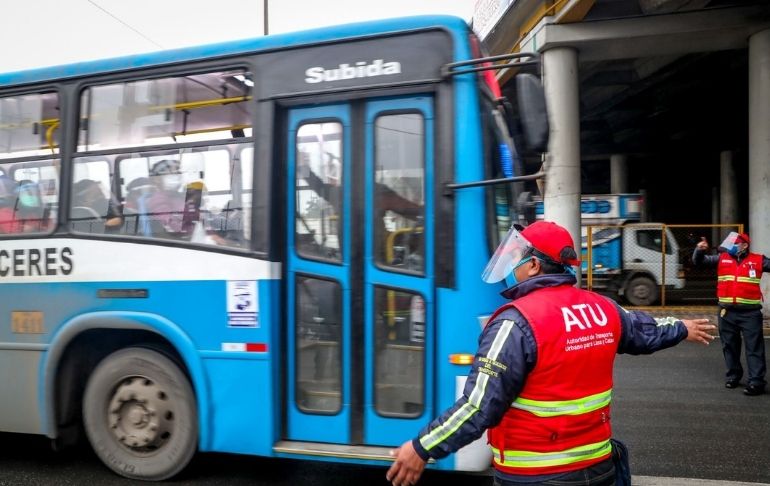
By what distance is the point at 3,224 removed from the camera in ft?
16.3

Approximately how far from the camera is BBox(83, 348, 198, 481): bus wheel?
4371mm

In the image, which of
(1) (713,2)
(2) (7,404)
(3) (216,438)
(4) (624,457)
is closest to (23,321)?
(2) (7,404)

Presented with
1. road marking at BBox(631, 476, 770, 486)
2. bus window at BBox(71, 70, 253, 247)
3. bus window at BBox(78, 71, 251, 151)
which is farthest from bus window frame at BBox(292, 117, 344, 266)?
road marking at BBox(631, 476, 770, 486)

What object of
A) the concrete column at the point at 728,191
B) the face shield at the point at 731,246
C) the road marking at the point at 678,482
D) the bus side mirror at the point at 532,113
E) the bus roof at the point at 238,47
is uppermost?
the concrete column at the point at 728,191

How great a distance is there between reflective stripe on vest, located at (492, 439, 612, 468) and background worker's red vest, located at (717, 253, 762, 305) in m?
5.98

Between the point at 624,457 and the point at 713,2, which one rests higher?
the point at 713,2

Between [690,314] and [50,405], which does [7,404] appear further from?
[690,314]

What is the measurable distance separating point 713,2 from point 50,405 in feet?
48.0

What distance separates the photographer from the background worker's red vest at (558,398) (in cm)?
228

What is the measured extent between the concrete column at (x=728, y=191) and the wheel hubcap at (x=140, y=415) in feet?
101

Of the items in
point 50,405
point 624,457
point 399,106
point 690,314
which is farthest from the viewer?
point 690,314

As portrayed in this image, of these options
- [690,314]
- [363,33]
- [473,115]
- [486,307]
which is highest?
[363,33]

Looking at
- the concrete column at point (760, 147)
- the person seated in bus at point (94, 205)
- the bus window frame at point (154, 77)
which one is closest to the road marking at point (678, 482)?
the bus window frame at point (154, 77)

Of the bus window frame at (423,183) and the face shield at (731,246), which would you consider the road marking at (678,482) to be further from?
the face shield at (731,246)
